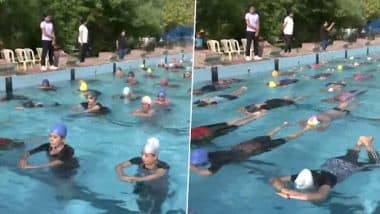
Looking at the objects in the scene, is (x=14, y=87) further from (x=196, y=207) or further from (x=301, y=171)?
(x=301, y=171)

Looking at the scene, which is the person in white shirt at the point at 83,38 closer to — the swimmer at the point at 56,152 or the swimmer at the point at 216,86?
the swimmer at the point at 56,152

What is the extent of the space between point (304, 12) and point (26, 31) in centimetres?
142

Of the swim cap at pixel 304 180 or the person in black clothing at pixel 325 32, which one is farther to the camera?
the person in black clothing at pixel 325 32

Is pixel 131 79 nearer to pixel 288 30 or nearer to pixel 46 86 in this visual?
pixel 46 86

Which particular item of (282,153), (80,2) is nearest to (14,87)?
(80,2)

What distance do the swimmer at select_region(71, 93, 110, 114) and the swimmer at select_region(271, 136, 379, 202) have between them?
0.96 m

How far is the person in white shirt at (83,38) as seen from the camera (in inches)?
110

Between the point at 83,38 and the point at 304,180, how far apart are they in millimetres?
1329

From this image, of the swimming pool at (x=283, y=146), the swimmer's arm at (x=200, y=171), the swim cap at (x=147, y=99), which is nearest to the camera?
the swimming pool at (x=283, y=146)

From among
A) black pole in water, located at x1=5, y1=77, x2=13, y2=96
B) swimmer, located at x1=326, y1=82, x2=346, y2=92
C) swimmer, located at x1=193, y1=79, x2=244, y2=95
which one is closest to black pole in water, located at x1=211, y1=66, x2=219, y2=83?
swimmer, located at x1=193, y1=79, x2=244, y2=95

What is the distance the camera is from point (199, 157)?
105 inches

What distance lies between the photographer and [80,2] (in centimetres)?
275

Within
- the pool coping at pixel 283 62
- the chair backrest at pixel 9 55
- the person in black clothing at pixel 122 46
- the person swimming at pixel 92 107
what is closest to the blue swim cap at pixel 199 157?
the pool coping at pixel 283 62

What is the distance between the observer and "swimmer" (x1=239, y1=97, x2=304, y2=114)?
2.72 meters
